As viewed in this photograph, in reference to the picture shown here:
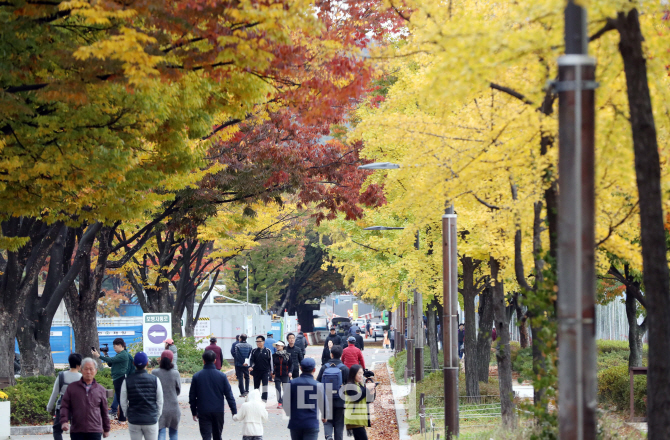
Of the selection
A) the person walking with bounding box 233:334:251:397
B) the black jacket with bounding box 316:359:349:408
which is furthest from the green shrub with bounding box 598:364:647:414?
the person walking with bounding box 233:334:251:397

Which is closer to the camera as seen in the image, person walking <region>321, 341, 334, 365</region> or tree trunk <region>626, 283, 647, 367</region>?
person walking <region>321, 341, 334, 365</region>

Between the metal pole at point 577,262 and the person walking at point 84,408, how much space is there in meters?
7.05

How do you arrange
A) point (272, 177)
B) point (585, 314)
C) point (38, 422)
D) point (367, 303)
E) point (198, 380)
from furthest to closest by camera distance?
1. point (367, 303)
2. point (272, 177)
3. point (38, 422)
4. point (198, 380)
5. point (585, 314)

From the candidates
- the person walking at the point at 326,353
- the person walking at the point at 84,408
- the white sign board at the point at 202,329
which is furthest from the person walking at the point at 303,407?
the white sign board at the point at 202,329

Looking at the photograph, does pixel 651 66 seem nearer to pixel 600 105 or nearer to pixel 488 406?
pixel 600 105

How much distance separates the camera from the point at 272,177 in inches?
695

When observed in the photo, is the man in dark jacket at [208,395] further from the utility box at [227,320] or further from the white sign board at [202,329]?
the utility box at [227,320]

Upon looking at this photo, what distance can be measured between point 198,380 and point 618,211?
21.1 feet

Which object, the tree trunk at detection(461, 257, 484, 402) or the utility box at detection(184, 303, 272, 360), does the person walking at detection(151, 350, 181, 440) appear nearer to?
the tree trunk at detection(461, 257, 484, 402)

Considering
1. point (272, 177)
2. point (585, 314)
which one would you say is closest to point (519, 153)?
point (585, 314)

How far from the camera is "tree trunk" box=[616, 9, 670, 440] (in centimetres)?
670

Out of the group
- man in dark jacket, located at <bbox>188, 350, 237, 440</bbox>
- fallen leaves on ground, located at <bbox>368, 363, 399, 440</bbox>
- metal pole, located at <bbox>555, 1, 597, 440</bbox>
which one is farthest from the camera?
fallen leaves on ground, located at <bbox>368, 363, 399, 440</bbox>

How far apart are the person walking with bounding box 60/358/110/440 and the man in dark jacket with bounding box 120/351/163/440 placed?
511 millimetres

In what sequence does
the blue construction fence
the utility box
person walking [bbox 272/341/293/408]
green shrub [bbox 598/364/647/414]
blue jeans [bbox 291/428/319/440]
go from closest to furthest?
blue jeans [bbox 291/428/319/440], green shrub [bbox 598/364/647/414], person walking [bbox 272/341/293/408], the utility box, the blue construction fence
